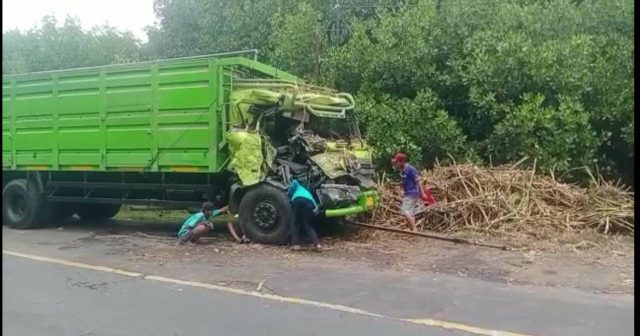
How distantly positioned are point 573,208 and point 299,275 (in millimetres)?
5112

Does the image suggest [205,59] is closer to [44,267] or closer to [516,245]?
[44,267]

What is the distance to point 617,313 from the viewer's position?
17.9 feet

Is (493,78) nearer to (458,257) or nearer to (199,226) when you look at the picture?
(458,257)

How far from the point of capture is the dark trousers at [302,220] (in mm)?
8414

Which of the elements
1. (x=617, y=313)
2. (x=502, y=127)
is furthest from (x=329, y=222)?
(x=617, y=313)

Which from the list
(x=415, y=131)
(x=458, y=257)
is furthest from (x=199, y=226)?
(x=415, y=131)

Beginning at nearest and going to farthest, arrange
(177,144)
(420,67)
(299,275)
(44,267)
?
(299,275)
(44,267)
(177,144)
(420,67)

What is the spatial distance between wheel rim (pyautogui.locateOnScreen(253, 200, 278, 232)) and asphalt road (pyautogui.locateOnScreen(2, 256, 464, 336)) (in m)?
2.44

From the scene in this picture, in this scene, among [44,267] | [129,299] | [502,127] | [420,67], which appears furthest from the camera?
[420,67]

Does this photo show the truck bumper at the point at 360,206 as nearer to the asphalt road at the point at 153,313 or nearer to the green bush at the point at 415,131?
the green bush at the point at 415,131

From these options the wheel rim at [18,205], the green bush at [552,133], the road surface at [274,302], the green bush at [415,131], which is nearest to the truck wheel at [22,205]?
the wheel rim at [18,205]

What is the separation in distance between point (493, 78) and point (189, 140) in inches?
217

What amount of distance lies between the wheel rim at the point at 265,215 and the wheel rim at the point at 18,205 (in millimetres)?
4785

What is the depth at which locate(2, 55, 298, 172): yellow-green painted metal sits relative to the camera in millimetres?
9117
